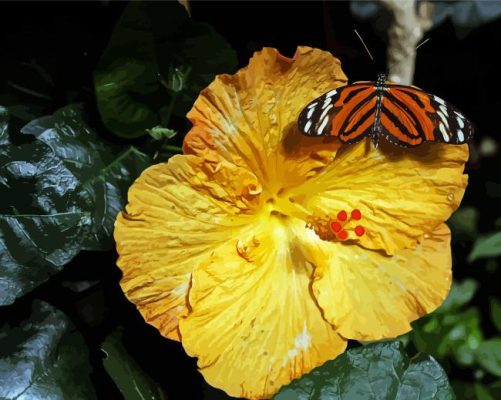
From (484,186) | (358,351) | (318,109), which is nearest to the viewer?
(318,109)

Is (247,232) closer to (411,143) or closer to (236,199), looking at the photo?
(236,199)

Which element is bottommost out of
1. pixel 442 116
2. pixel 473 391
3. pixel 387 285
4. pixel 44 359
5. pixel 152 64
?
pixel 473 391

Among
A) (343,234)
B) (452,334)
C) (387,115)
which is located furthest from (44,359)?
(452,334)

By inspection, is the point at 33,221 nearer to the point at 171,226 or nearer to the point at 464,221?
the point at 171,226

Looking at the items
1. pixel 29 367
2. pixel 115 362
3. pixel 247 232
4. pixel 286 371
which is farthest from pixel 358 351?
pixel 29 367

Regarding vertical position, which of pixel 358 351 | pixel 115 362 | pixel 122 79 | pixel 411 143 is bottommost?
pixel 358 351
